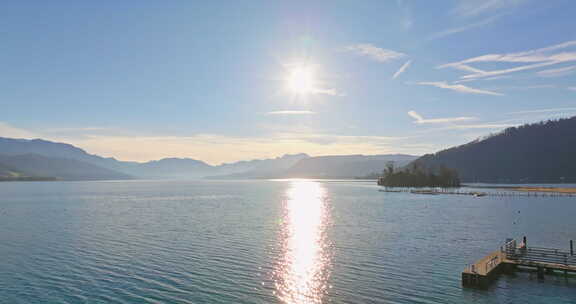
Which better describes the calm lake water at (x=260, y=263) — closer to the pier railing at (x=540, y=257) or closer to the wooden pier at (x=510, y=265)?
the wooden pier at (x=510, y=265)

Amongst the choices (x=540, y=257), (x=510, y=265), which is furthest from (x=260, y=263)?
(x=540, y=257)

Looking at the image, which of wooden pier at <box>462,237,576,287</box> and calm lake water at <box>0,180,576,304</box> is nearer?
calm lake water at <box>0,180,576,304</box>

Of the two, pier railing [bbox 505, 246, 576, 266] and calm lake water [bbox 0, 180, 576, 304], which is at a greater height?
pier railing [bbox 505, 246, 576, 266]

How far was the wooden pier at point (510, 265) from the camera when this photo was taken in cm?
3878

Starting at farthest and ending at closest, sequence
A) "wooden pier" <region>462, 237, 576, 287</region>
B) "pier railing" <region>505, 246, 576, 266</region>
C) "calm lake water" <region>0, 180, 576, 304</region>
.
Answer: "pier railing" <region>505, 246, 576, 266</region>, "wooden pier" <region>462, 237, 576, 287</region>, "calm lake water" <region>0, 180, 576, 304</region>

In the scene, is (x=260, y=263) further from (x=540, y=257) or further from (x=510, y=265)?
(x=540, y=257)

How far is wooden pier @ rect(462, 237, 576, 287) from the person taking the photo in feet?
127

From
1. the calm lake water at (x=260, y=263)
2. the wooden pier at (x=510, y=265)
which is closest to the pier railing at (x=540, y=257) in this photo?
the wooden pier at (x=510, y=265)

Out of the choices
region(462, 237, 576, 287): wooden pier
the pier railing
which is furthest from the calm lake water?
the pier railing

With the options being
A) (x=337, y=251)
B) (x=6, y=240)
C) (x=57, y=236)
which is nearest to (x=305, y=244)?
(x=337, y=251)

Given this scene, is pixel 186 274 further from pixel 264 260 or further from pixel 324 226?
pixel 324 226

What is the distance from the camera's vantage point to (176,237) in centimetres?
6912

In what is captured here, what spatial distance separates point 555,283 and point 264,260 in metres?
35.3

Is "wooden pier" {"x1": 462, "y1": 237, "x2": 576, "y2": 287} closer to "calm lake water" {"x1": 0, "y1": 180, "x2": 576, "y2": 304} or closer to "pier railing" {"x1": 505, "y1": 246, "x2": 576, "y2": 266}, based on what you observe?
"pier railing" {"x1": 505, "y1": 246, "x2": 576, "y2": 266}
